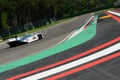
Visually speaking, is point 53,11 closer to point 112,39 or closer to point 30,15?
point 30,15

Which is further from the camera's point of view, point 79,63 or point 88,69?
point 79,63

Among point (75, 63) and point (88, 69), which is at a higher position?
point (88, 69)

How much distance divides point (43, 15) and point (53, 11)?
4.91m

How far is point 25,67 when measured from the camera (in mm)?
9742

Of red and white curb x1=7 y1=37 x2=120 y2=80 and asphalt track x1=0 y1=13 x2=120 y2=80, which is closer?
asphalt track x1=0 y1=13 x2=120 y2=80

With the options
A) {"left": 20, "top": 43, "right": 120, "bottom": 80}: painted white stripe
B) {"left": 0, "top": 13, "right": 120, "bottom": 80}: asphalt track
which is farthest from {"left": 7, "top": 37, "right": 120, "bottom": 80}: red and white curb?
{"left": 0, "top": 13, "right": 120, "bottom": 80}: asphalt track

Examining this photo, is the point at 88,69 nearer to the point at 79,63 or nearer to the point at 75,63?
the point at 79,63

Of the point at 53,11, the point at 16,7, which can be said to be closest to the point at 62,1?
the point at 53,11

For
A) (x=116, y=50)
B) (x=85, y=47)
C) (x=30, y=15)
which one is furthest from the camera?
(x=30, y=15)

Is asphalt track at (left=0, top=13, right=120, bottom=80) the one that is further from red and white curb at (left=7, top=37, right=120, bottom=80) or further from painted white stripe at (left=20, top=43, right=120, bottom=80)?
painted white stripe at (left=20, top=43, right=120, bottom=80)

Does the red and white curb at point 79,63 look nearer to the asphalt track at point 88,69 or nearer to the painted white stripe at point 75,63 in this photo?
the painted white stripe at point 75,63

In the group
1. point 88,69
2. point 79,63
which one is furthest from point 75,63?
point 88,69

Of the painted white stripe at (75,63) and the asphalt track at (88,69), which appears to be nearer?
the asphalt track at (88,69)

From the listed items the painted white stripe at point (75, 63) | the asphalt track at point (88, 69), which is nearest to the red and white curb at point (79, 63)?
the painted white stripe at point (75, 63)
